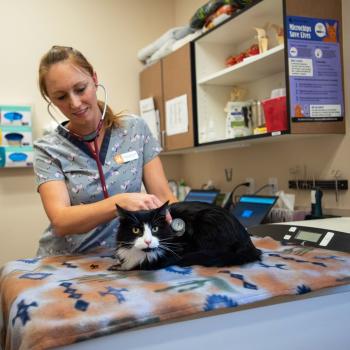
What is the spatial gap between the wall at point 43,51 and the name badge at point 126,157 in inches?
66.7

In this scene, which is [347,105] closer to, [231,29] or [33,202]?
[231,29]

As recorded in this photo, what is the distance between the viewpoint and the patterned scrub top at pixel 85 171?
120 cm

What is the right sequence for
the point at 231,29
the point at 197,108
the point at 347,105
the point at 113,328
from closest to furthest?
the point at 113,328 → the point at 347,105 → the point at 231,29 → the point at 197,108

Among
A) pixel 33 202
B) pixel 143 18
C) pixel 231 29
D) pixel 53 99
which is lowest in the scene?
pixel 33 202

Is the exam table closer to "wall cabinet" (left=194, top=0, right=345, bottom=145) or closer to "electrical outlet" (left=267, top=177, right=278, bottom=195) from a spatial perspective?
"wall cabinet" (left=194, top=0, right=345, bottom=145)

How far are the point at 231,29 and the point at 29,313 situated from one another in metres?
1.88

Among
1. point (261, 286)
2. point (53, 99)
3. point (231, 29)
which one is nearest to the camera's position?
point (261, 286)

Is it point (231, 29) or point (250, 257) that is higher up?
point (231, 29)

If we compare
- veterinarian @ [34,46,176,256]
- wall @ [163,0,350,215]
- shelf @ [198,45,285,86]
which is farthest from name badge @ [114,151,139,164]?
wall @ [163,0,350,215]

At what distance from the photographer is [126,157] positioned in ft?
4.17

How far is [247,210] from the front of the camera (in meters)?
1.90

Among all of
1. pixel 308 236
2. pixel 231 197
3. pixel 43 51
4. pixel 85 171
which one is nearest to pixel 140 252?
pixel 85 171

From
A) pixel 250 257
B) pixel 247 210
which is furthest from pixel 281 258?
pixel 247 210

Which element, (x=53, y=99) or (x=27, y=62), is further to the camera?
(x=27, y=62)
